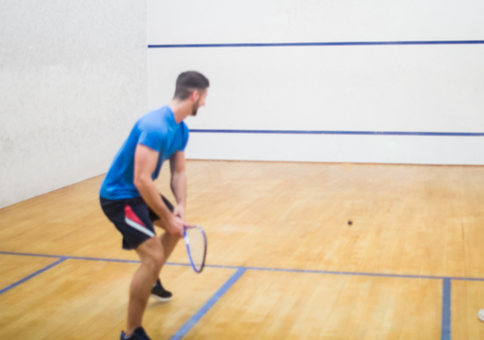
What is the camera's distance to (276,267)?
10.8ft

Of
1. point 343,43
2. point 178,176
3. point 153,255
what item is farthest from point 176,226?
point 343,43

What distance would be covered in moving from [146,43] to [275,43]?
1.73 meters

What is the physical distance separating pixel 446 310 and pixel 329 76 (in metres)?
4.83

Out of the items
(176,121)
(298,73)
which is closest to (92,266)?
(176,121)

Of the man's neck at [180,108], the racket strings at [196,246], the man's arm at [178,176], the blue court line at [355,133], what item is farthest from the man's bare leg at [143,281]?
the blue court line at [355,133]

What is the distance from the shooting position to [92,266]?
11.0 ft

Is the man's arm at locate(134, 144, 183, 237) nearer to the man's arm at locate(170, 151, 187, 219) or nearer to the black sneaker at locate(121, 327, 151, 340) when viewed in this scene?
the man's arm at locate(170, 151, 187, 219)

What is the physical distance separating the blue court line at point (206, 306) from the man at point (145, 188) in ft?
0.88

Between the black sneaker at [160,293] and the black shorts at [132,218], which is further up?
the black shorts at [132,218]

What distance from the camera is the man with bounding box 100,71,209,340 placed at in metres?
2.10

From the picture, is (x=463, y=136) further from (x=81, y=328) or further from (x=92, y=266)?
(x=81, y=328)

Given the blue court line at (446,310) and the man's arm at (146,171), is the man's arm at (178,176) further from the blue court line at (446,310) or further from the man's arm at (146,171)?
the blue court line at (446,310)

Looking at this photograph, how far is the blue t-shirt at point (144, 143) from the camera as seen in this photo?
6.89 feet

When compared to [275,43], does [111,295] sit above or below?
below
